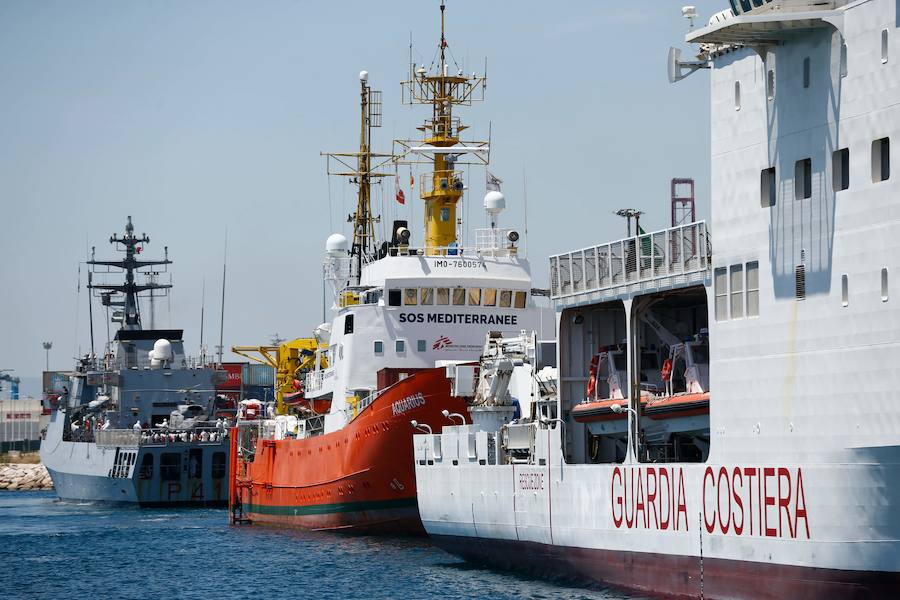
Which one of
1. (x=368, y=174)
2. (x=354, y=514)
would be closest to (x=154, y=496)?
(x=368, y=174)

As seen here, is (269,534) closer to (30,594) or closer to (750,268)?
(30,594)

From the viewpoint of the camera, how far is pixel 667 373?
88.9 ft

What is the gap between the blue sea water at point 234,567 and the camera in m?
30.3

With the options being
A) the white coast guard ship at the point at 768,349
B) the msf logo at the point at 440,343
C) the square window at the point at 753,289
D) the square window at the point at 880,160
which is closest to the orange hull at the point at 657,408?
the white coast guard ship at the point at 768,349

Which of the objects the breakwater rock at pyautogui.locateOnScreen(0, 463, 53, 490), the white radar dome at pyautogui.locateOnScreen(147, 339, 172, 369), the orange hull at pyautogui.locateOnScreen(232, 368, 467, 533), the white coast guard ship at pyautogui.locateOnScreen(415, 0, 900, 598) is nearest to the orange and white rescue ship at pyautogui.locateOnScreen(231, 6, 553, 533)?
the orange hull at pyautogui.locateOnScreen(232, 368, 467, 533)

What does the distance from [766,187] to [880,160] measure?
2.66 m

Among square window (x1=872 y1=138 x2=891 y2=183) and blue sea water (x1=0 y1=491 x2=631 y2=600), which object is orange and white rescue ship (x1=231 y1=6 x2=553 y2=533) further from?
square window (x1=872 y1=138 x2=891 y2=183)

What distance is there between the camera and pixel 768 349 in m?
23.0

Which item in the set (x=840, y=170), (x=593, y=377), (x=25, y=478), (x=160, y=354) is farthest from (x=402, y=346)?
(x=25, y=478)

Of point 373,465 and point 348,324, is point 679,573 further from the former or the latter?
point 348,324

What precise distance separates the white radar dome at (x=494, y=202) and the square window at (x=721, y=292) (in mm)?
18675

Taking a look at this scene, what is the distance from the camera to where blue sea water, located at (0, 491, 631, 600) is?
99.5 ft

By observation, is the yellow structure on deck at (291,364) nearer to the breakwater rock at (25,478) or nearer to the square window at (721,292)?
the square window at (721,292)

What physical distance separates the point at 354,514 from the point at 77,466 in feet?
112
